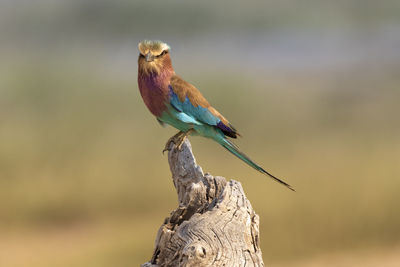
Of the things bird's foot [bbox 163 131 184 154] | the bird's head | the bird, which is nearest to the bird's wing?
the bird

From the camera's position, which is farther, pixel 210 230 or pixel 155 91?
pixel 155 91

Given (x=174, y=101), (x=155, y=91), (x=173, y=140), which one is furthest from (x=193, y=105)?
(x=173, y=140)

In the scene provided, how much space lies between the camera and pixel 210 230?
3.10 metres

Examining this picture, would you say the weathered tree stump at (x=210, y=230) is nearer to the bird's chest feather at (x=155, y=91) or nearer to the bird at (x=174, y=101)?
the bird at (x=174, y=101)

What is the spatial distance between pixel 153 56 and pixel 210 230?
1.01 m

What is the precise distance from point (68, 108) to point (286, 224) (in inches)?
159

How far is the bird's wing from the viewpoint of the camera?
3.66m

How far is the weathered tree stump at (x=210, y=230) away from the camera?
297 cm

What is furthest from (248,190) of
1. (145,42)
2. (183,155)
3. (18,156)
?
(145,42)

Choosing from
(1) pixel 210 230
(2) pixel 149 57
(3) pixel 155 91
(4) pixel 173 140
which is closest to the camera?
(1) pixel 210 230

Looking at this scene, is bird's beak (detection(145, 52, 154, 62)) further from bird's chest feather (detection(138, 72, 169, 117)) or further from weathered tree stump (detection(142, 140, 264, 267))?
weathered tree stump (detection(142, 140, 264, 267))

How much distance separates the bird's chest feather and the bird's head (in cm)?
6

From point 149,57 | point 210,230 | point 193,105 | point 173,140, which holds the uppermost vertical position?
point 149,57

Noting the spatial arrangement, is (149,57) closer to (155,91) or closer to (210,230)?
(155,91)
